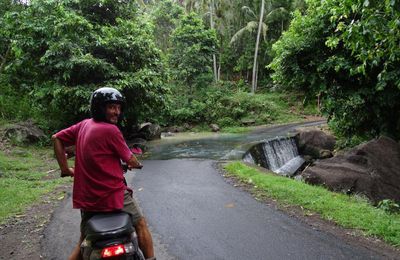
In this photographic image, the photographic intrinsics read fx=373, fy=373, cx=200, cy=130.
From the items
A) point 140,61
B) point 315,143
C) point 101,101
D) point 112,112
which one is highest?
point 140,61

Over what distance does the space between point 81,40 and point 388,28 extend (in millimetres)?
11291

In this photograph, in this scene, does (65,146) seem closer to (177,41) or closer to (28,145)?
(28,145)

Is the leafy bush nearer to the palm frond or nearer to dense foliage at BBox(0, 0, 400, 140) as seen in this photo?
the palm frond

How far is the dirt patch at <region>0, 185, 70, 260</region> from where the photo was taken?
5.12 metres

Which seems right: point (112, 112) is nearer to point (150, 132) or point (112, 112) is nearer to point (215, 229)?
point (215, 229)

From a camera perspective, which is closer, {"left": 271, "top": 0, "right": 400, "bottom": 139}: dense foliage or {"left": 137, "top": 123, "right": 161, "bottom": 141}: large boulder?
{"left": 271, "top": 0, "right": 400, "bottom": 139}: dense foliage

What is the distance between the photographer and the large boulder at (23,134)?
14.4 metres

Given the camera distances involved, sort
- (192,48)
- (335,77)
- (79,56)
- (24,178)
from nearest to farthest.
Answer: (24,178)
(335,77)
(79,56)
(192,48)

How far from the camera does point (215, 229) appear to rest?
5910mm

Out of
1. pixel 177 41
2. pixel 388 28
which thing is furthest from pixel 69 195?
pixel 177 41

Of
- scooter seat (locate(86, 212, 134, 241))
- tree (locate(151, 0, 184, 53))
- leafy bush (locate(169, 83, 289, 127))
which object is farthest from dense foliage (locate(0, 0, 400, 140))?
tree (locate(151, 0, 184, 53))

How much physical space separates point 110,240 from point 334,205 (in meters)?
4.78

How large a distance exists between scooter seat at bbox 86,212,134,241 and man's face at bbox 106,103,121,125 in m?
0.89

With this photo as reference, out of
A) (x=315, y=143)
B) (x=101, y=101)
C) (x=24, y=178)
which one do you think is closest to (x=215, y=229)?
(x=101, y=101)
